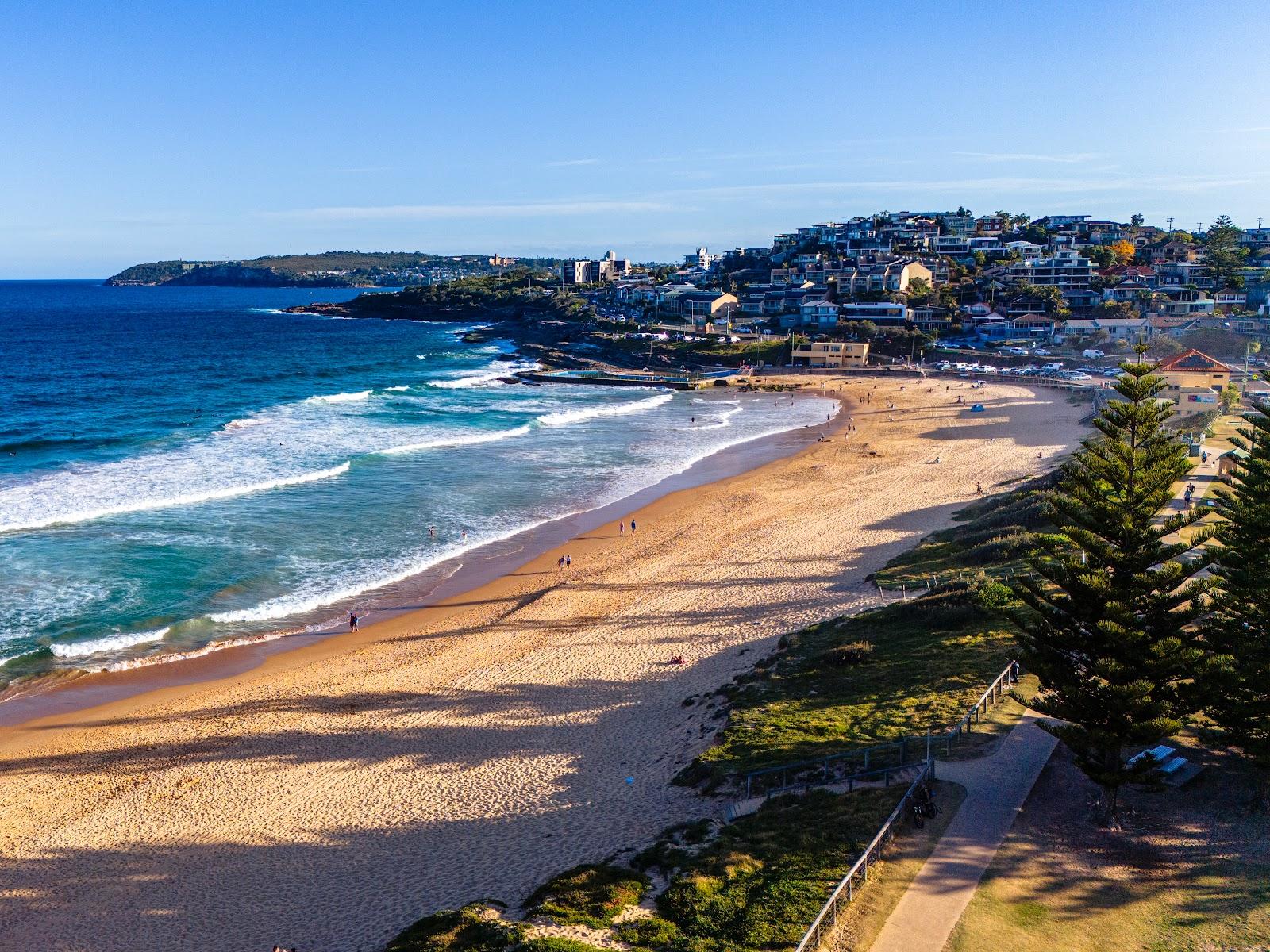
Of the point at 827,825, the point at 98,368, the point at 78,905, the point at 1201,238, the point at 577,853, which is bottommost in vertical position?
the point at 78,905

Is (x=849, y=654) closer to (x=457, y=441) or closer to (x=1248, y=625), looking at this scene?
(x=1248, y=625)

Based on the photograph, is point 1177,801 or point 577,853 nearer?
point 1177,801

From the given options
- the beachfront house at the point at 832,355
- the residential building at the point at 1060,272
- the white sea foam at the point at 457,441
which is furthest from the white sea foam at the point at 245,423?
the residential building at the point at 1060,272

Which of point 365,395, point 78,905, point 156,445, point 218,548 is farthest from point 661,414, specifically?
point 78,905

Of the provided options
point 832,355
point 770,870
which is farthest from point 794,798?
point 832,355

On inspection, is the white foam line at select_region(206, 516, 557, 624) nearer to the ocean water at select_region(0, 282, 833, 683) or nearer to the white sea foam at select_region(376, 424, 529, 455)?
the ocean water at select_region(0, 282, 833, 683)

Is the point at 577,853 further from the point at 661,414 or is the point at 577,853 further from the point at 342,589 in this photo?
the point at 661,414

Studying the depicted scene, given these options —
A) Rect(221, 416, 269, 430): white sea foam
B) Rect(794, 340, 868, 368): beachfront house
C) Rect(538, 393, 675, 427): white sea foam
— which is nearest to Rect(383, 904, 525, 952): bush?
Rect(538, 393, 675, 427): white sea foam

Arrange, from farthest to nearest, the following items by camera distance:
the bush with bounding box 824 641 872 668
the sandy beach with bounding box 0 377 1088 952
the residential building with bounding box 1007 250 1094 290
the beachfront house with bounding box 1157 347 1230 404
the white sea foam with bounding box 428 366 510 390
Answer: the residential building with bounding box 1007 250 1094 290 → the white sea foam with bounding box 428 366 510 390 → the beachfront house with bounding box 1157 347 1230 404 → the bush with bounding box 824 641 872 668 → the sandy beach with bounding box 0 377 1088 952
